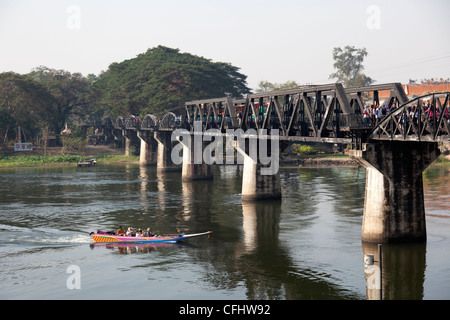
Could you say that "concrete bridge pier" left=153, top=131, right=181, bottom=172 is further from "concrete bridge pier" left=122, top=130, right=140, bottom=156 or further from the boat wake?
the boat wake

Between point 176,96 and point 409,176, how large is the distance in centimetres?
11039

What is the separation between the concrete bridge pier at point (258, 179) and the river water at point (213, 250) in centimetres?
160

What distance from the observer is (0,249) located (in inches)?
1957

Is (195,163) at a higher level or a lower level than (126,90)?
lower

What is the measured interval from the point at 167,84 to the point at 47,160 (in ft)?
116

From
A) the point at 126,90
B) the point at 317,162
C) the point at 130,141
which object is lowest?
the point at 317,162

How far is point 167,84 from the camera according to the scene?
155 meters

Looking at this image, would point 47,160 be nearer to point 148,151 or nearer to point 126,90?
point 148,151

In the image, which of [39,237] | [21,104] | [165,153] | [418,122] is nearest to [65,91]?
[21,104]

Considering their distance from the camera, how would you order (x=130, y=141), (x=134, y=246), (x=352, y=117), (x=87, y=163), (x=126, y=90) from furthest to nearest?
(x=126, y=90)
(x=130, y=141)
(x=87, y=163)
(x=134, y=246)
(x=352, y=117)

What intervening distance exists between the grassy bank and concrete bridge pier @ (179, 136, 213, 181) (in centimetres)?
5154

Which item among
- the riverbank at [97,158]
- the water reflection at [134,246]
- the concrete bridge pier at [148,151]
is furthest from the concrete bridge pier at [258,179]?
the concrete bridge pier at [148,151]

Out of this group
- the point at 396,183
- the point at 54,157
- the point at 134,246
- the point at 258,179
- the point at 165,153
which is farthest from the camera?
the point at 54,157
